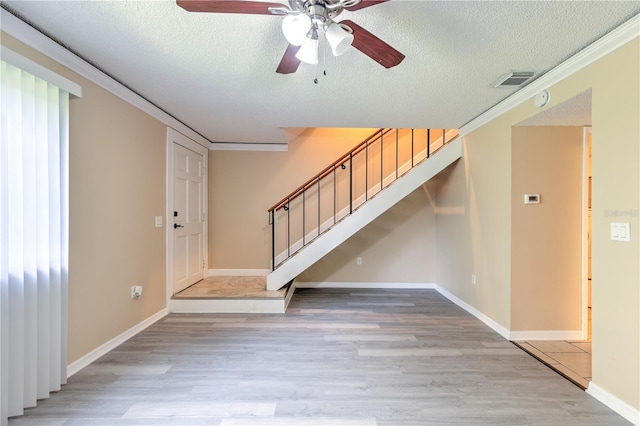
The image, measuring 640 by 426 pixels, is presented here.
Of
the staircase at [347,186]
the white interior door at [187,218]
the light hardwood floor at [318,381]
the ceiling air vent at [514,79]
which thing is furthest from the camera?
the staircase at [347,186]

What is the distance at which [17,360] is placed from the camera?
167 centimetres

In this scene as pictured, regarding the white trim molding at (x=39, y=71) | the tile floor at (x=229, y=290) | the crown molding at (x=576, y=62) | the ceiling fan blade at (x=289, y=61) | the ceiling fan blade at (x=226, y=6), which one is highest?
the crown molding at (x=576, y=62)

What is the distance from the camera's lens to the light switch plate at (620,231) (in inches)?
67.4

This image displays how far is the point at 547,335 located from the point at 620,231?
1.55m

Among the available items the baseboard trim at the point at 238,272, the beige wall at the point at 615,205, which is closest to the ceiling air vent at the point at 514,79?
the beige wall at the point at 615,205

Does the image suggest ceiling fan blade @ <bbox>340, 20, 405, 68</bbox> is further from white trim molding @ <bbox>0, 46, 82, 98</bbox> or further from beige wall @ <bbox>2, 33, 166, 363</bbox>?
beige wall @ <bbox>2, 33, 166, 363</bbox>

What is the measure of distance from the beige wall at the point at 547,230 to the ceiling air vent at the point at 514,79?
1.60 feet

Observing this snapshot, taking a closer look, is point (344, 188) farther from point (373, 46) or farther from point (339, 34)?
point (339, 34)

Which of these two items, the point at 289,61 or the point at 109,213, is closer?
the point at 289,61

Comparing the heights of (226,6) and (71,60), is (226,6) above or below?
below

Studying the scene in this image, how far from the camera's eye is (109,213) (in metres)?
2.52

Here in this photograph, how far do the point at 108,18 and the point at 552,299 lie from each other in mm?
4211

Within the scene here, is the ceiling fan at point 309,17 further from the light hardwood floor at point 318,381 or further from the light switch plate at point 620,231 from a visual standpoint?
the light hardwood floor at point 318,381

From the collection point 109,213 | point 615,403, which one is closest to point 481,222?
point 615,403
